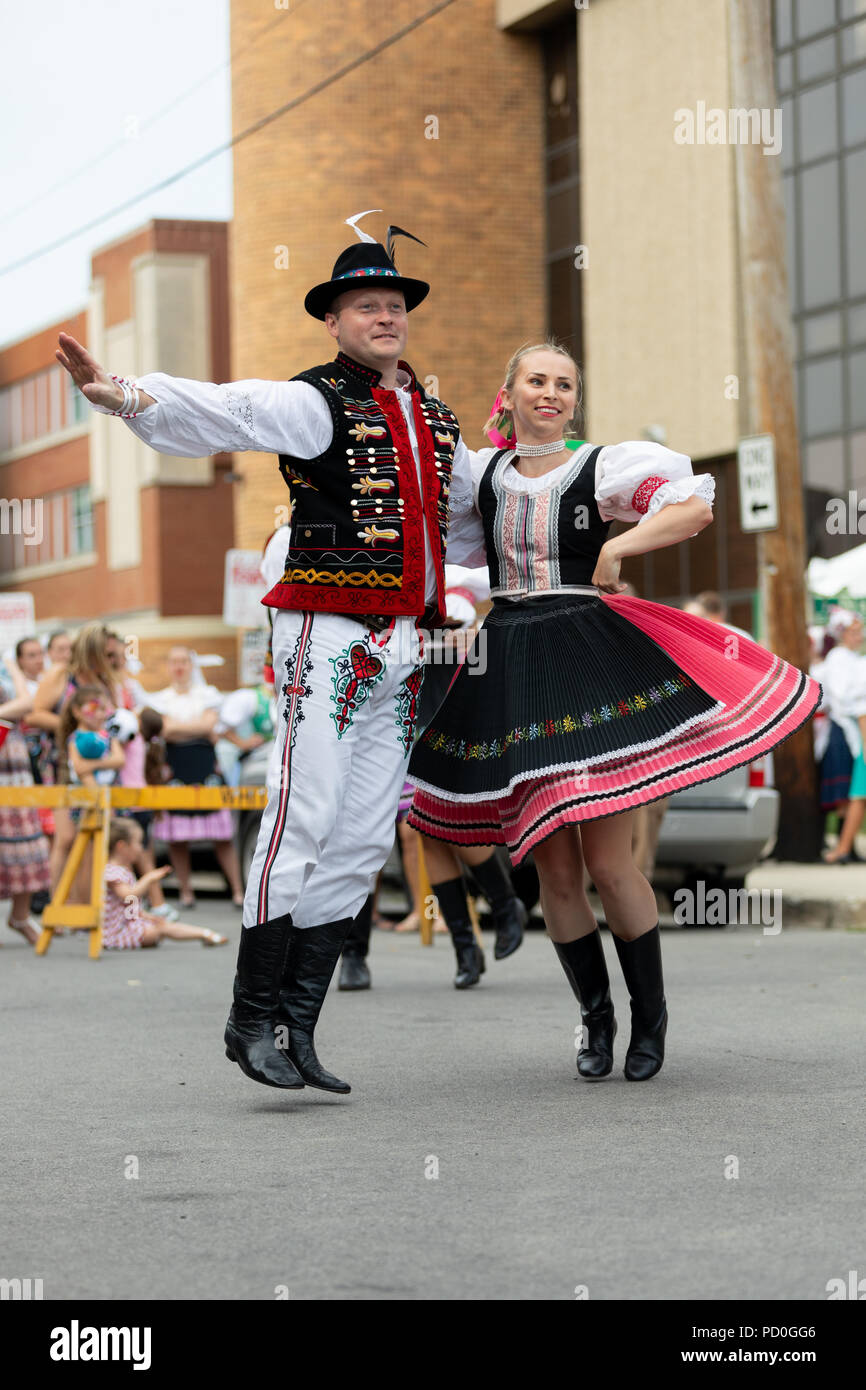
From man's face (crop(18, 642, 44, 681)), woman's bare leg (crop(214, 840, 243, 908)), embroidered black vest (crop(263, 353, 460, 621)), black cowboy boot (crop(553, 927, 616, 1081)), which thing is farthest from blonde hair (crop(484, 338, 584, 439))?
woman's bare leg (crop(214, 840, 243, 908))

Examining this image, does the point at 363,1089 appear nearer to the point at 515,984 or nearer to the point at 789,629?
the point at 515,984

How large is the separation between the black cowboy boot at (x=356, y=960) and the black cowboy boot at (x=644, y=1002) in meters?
2.80

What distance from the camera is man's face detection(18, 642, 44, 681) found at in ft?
42.5

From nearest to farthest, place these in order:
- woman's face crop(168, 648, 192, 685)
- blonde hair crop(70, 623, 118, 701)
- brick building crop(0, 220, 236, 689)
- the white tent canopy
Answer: blonde hair crop(70, 623, 118, 701)
woman's face crop(168, 648, 192, 685)
the white tent canopy
brick building crop(0, 220, 236, 689)

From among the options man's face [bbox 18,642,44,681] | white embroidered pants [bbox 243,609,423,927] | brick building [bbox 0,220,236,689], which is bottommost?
white embroidered pants [bbox 243,609,423,927]

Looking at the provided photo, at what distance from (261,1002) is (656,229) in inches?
728

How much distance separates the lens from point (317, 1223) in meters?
3.82

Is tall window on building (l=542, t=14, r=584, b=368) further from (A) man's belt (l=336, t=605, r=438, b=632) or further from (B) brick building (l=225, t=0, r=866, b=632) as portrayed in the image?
(A) man's belt (l=336, t=605, r=438, b=632)

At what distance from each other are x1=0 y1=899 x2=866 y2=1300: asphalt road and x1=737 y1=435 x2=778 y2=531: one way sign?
6.21 meters

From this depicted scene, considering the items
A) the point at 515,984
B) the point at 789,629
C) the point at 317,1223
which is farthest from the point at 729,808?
the point at 317,1223

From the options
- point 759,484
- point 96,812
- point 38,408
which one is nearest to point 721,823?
point 759,484

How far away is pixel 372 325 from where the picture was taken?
17.6ft

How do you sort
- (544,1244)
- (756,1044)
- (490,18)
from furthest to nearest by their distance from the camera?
(490,18) < (756,1044) < (544,1244)
